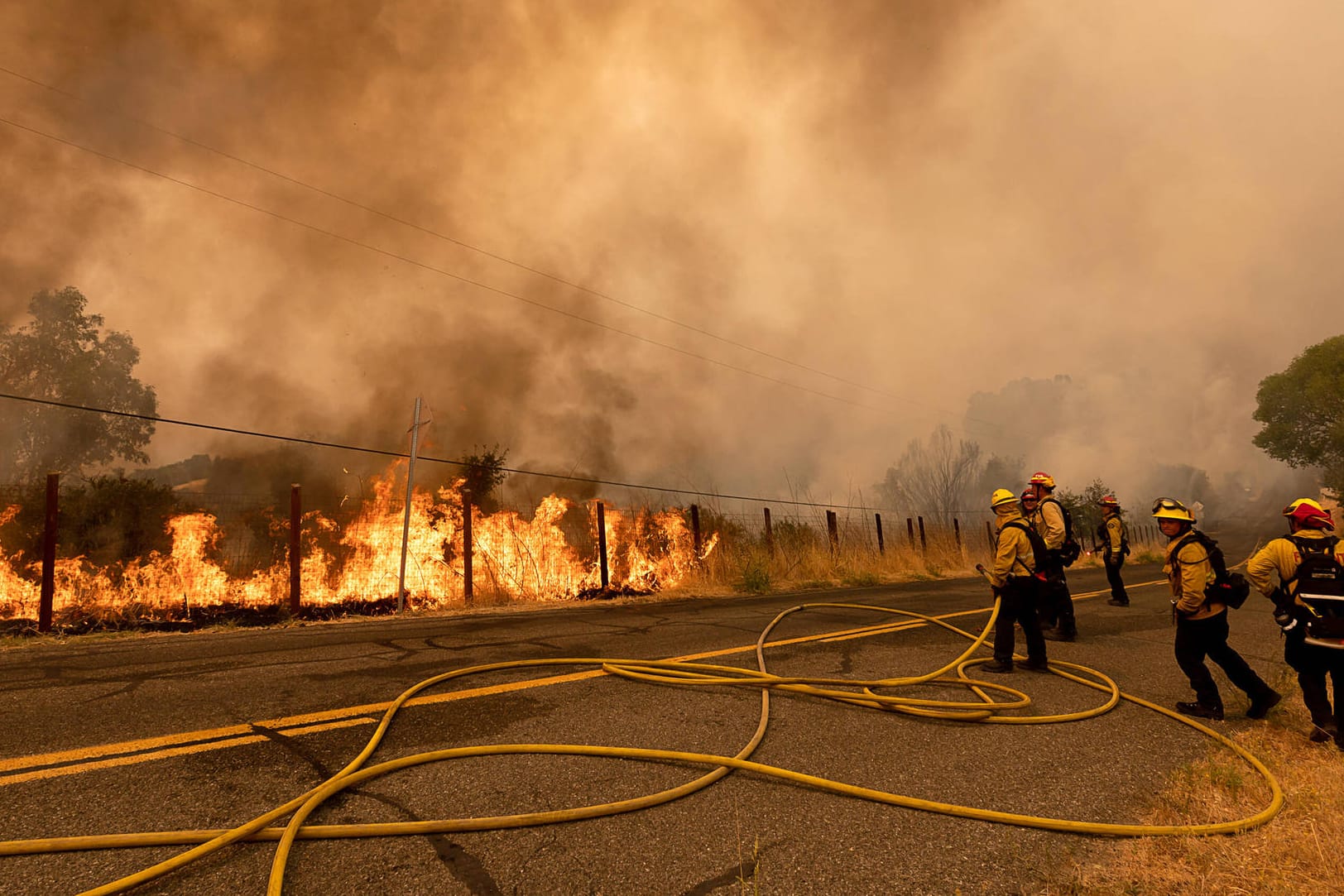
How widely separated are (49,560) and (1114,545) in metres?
17.8

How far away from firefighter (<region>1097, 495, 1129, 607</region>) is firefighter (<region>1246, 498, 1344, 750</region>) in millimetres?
7168

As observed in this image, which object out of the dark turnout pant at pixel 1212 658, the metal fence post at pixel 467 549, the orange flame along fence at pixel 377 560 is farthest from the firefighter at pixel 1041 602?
the metal fence post at pixel 467 549

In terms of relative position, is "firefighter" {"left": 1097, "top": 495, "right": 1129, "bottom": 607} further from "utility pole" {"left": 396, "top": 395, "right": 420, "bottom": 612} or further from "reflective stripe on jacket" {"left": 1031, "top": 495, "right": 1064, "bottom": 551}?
"utility pole" {"left": 396, "top": 395, "right": 420, "bottom": 612}

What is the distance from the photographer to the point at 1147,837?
8.06 feet

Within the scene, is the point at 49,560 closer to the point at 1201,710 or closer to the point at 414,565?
the point at 414,565

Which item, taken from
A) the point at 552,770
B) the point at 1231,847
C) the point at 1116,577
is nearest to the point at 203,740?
the point at 552,770

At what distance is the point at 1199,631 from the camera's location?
446 cm

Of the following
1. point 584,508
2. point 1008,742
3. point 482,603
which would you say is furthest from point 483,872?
point 584,508

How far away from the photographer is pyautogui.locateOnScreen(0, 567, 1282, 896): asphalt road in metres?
2.12

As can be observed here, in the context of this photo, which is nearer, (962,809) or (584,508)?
(962,809)

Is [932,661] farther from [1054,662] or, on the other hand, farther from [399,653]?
[399,653]

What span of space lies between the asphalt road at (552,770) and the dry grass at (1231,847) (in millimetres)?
144

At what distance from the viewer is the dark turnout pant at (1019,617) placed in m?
5.42

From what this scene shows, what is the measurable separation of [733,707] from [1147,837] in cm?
230
